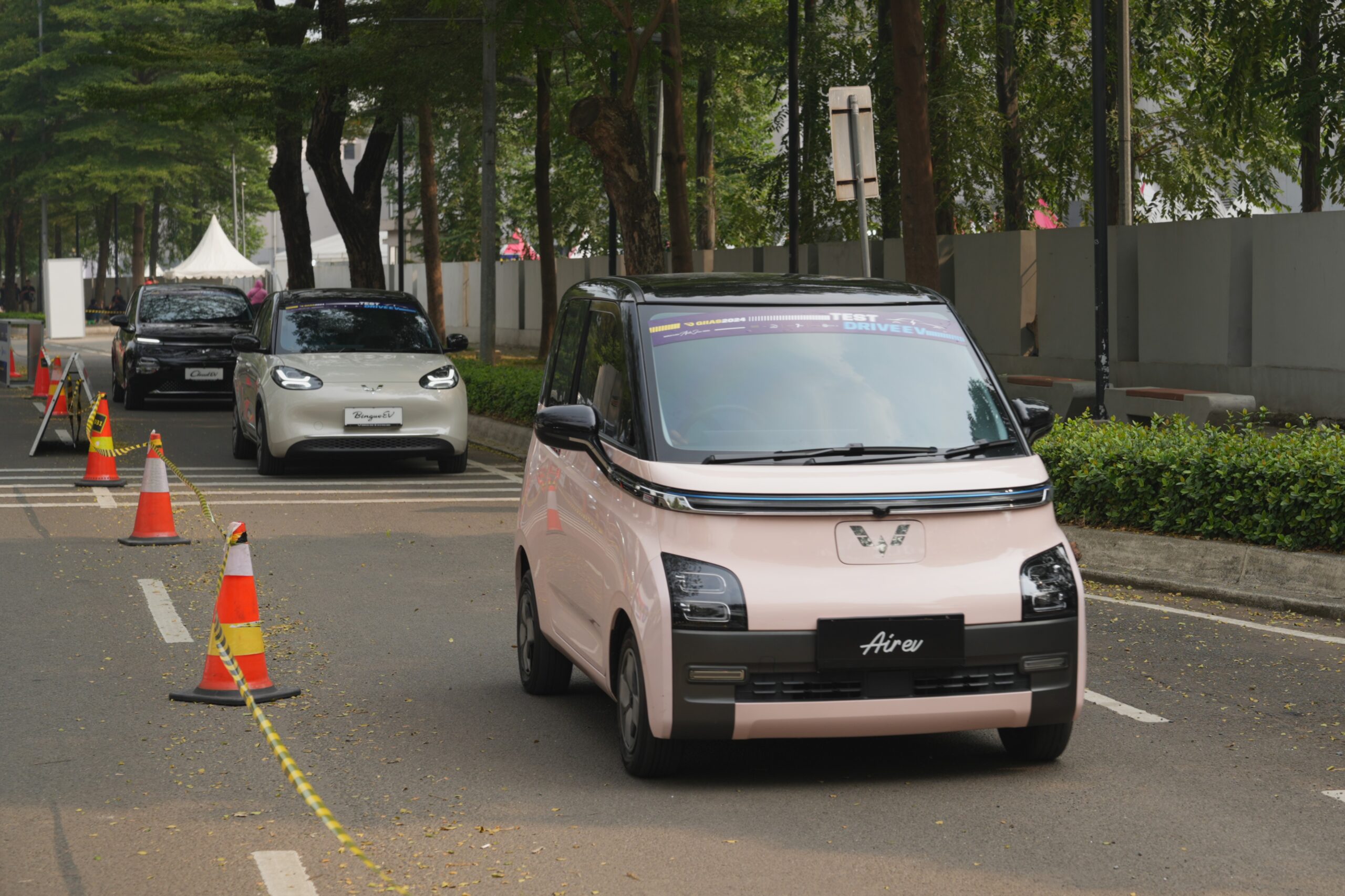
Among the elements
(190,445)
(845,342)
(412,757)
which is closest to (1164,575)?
(845,342)

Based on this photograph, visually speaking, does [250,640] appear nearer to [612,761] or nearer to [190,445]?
[612,761]

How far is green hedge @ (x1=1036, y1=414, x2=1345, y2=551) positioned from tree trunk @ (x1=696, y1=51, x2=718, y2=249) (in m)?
27.6

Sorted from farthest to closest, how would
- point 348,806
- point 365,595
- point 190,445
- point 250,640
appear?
1. point 190,445
2. point 365,595
3. point 250,640
4. point 348,806

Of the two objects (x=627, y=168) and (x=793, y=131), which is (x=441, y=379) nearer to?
(x=627, y=168)

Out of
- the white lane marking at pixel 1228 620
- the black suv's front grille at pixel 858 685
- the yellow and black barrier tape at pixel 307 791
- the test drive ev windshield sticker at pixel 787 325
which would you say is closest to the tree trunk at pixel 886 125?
the white lane marking at pixel 1228 620

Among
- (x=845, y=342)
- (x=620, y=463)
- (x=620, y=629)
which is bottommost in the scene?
(x=620, y=629)

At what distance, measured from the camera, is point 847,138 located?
1468 centimetres

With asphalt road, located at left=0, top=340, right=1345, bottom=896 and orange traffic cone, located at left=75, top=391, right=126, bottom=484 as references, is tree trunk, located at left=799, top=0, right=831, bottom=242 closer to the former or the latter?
orange traffic cone, located at left=75, top=391, right=126, bottom=484

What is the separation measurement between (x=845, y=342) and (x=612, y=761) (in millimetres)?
1836

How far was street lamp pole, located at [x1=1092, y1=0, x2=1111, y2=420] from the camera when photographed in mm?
15164

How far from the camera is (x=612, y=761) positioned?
6664 millimetres

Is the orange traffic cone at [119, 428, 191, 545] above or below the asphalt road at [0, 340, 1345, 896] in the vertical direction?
above

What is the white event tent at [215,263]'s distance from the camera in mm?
64438

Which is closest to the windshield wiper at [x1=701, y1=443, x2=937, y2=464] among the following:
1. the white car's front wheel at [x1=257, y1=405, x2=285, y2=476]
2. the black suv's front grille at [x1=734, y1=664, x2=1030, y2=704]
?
the black suv's front grille at [x1=734, y1=664, x2=1030, y2=704]
